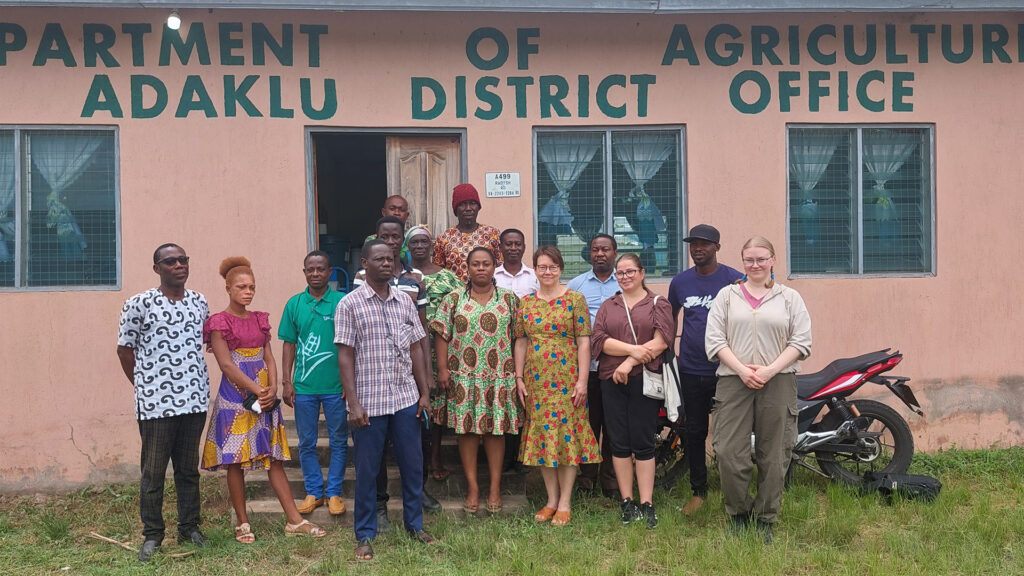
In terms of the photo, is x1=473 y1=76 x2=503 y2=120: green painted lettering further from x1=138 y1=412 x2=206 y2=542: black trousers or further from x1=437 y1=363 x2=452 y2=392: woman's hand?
x1=138 y1=412 x2=206 y2=542: black trousers

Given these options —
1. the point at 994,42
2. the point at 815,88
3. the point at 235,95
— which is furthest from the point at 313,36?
the point at 994,42

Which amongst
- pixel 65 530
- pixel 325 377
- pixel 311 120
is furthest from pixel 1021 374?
pixel 65 530

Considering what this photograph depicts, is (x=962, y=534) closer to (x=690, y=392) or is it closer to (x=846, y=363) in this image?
(x=846, y=363)

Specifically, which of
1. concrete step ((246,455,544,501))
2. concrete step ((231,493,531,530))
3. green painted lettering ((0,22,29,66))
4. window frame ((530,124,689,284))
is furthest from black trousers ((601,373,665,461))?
green painted lettering ((0,22,29,66))

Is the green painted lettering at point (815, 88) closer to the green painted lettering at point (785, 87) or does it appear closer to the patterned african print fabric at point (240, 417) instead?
the green painted lettering at point (785, 87)

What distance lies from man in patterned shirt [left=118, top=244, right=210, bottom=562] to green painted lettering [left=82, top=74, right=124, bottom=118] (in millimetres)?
2194

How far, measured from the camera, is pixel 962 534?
483cm

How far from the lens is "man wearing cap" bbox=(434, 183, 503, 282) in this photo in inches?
226

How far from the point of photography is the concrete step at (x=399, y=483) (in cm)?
550

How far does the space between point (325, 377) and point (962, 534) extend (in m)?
3.82

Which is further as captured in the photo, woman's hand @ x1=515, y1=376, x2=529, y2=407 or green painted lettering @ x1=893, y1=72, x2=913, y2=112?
green painted lettering @ x1=893, y1=72, x2=913, y2=112

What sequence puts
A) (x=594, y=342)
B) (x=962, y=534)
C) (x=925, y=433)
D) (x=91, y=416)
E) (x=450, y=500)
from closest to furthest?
(x=962, y=534) → (x=594, y=342) → (x=450, y=500) → (x=91, y=416) → (x=925, y=433)

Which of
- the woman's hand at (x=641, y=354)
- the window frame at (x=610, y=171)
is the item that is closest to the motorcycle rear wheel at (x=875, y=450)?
the woman's hand at (x=641, y=354)

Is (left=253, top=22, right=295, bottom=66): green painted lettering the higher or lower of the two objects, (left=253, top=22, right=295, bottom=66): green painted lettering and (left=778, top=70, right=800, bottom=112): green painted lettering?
the higher
